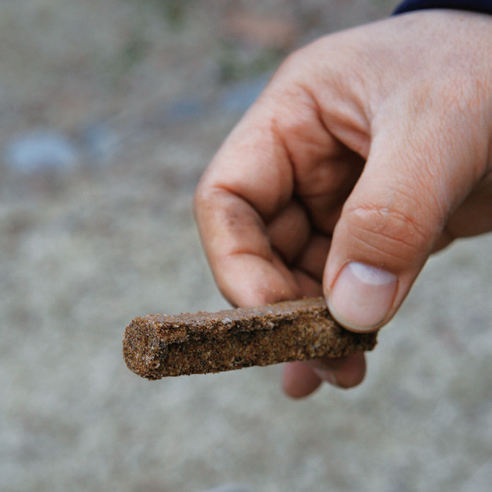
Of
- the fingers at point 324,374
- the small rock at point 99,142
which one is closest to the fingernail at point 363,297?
the fingers at point 324,374

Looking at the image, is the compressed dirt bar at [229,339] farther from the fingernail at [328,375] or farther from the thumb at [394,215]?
the fingernail at [328,375]

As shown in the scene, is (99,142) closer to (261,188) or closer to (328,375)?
(261,188)

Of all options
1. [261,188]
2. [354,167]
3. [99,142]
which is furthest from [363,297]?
[99,142]

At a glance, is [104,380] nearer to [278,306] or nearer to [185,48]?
[278,306]

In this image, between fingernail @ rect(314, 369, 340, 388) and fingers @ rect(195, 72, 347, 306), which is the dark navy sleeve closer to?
fingers @ rect(195, 72, 347, 306)

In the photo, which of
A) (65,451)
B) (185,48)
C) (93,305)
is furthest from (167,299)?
(185,48)

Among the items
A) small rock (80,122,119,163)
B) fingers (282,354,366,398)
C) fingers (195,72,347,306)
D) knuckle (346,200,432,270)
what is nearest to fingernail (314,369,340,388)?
fingers (282,354,366,398)

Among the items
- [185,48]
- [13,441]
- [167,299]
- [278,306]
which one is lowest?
[13,441]

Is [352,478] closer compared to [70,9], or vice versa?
[352,478]
